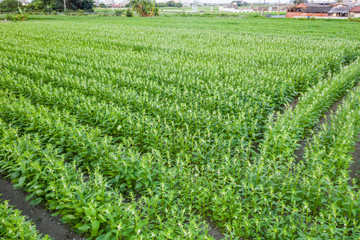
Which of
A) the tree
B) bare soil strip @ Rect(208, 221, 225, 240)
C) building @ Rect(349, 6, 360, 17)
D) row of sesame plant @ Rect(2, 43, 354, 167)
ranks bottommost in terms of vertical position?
bare soil strip @ Rect(208, 221, 225, 240)

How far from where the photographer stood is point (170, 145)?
581 centimetres

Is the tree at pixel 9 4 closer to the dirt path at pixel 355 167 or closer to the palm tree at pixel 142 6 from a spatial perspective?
the palm tree at pixel 142 6

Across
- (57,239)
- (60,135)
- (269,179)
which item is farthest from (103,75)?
(269,179)

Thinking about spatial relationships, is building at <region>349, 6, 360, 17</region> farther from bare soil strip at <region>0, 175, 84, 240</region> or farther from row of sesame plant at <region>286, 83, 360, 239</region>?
bare soil strip at <region>0, 175, 84, 240</region>

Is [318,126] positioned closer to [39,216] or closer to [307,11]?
[39,216]

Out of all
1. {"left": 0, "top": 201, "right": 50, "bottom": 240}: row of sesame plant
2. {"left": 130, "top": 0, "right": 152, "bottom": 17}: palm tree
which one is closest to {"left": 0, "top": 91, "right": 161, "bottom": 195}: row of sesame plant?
{"left": 0, "top": 201, "right": 50, "bottom": 240}: row of sesame plant

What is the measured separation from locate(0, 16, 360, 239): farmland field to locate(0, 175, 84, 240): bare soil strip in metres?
0.15

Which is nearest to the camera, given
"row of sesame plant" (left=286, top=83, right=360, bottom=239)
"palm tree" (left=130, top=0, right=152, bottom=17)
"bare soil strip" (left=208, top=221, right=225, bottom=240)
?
"row of sesame plant" (left=286, top=83, right=360, bottom=239)

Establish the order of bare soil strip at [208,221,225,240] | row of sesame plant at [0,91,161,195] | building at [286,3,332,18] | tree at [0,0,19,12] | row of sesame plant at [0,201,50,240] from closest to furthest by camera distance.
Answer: row of sesame plant at [0,201,50,240] → bare soil strip at [208,221,225,240] → row of sesame plant at [0,91,161,195] → building at [286,3,332,18] → tree at [0,0,19,12]

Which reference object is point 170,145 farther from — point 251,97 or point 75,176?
point 251,97

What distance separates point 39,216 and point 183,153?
9.95 ft

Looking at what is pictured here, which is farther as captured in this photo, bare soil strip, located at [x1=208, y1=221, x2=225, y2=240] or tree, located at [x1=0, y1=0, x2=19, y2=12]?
tree, located at [x1=0, y1=0, x2=19, y2=12]

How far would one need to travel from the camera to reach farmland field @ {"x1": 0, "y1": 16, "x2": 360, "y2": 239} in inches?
146

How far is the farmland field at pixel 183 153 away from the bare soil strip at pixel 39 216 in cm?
15
